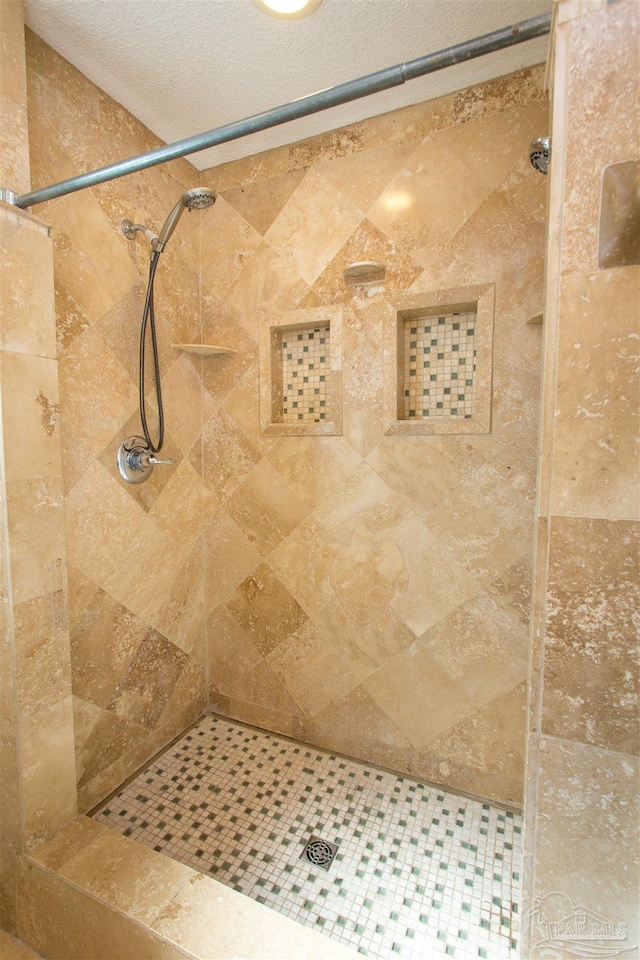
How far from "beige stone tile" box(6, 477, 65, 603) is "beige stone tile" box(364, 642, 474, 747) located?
4.09 feet

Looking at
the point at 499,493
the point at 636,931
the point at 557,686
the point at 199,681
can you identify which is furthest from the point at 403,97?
the point at 199,681

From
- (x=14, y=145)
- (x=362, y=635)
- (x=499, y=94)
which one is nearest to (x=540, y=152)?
(x=499, y=94)

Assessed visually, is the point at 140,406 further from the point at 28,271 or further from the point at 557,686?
the point at 557,686

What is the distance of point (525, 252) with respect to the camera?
145 centimetres

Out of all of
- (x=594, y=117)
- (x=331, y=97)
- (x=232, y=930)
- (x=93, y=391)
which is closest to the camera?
(x=594, y=117)

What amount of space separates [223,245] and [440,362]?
1.11 m

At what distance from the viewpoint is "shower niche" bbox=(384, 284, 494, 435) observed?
152 cm

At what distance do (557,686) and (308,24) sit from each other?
182 cm

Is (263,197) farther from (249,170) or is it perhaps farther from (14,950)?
(14,950)

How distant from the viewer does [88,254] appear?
4.87 feet

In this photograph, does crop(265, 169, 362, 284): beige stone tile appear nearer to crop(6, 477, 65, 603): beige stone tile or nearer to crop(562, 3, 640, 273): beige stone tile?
crop(562, 3, 640, 273): beige stone tile

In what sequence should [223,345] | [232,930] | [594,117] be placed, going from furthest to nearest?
[223,345] → [232,930] → [594,117]

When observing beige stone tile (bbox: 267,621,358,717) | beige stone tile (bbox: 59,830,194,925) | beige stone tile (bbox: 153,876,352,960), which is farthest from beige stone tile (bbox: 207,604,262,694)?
beige stone tile (bbox: 153,876,352,960)

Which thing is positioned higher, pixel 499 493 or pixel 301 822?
pixel 499 493
